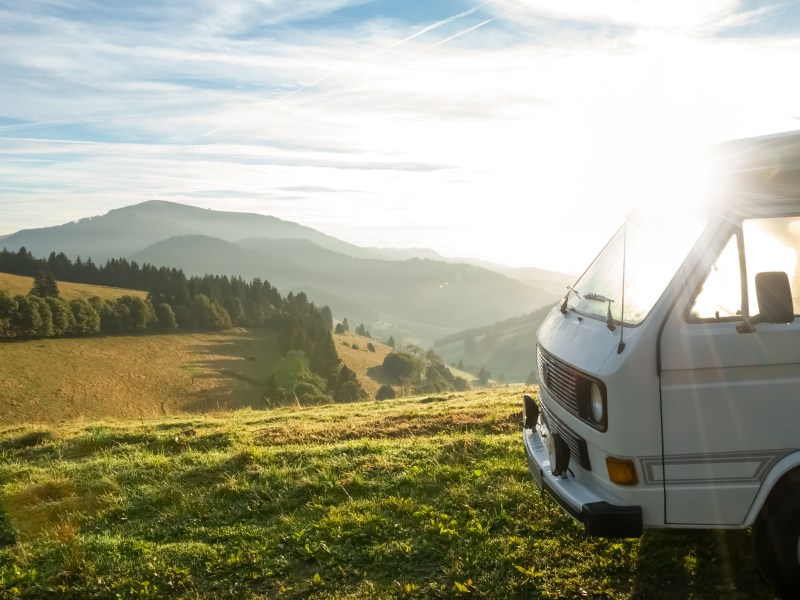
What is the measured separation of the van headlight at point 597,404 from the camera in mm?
3982

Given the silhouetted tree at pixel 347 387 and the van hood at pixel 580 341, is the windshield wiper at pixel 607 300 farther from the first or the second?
the silhouetted tree at pixel 347 387

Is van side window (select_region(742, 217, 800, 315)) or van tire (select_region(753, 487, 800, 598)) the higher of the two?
van side window (select_region(742, 217, 800, 315))

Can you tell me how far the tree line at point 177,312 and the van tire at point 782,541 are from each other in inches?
2392

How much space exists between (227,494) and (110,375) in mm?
73863

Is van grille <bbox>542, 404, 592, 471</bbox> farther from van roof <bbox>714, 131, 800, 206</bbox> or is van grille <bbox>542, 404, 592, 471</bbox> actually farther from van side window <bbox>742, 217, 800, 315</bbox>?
van roof <bbox>714, 131, 800, 206</bbox>

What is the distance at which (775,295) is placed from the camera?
363cm

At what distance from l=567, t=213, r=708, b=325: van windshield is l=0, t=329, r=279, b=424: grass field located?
5101 centimetres

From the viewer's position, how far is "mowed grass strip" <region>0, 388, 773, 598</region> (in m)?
4.60

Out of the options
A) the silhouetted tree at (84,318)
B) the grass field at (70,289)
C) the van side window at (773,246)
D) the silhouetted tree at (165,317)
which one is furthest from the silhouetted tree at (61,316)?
the van side window at (773,246)

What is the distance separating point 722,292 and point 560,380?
4.44 ft

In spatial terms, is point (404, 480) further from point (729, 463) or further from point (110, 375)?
point (110, 375)

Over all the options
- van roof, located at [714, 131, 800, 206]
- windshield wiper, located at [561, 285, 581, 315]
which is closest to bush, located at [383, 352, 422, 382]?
windshield wiper, located at [561, 285, 581, 315]

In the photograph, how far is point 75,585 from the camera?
4820 millimetres

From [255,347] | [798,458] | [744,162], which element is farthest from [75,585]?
[255,347]
